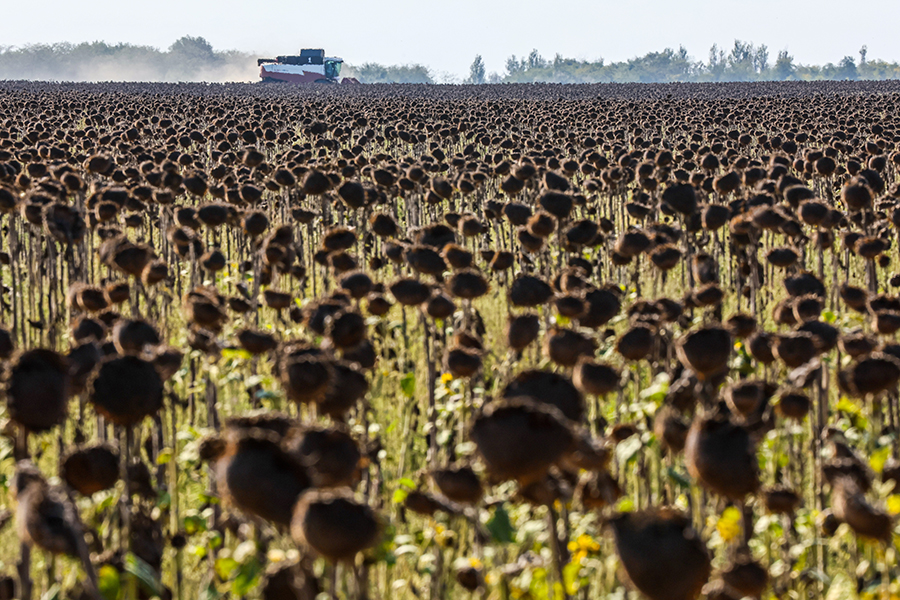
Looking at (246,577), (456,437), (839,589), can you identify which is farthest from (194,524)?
(839,589)

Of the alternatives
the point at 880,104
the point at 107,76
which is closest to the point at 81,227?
the point at 880,104

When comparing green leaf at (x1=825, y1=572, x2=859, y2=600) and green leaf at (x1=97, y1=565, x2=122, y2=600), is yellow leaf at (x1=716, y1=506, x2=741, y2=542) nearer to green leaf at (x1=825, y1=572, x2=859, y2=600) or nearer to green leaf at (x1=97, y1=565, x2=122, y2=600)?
green leaf at (x1=825, y1=572, x2=859, y2=600)

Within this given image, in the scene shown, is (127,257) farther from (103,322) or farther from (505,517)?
(505,517)

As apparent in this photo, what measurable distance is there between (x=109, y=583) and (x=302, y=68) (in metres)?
100

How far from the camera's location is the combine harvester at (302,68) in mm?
96688

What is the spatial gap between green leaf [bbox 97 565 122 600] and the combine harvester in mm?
97121

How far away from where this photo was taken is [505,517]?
2.74 meters

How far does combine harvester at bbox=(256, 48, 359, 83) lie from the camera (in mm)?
96688

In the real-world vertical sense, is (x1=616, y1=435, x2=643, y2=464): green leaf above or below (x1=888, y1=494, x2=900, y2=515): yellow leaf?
below

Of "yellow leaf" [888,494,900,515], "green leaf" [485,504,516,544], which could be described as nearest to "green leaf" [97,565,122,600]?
"green leaf" [485,504,516,544]

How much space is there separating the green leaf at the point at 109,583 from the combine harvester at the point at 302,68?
97.1 meters

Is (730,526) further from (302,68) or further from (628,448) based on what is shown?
(302,68)

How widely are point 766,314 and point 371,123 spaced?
18.3 metres

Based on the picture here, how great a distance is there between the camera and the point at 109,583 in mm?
2490
